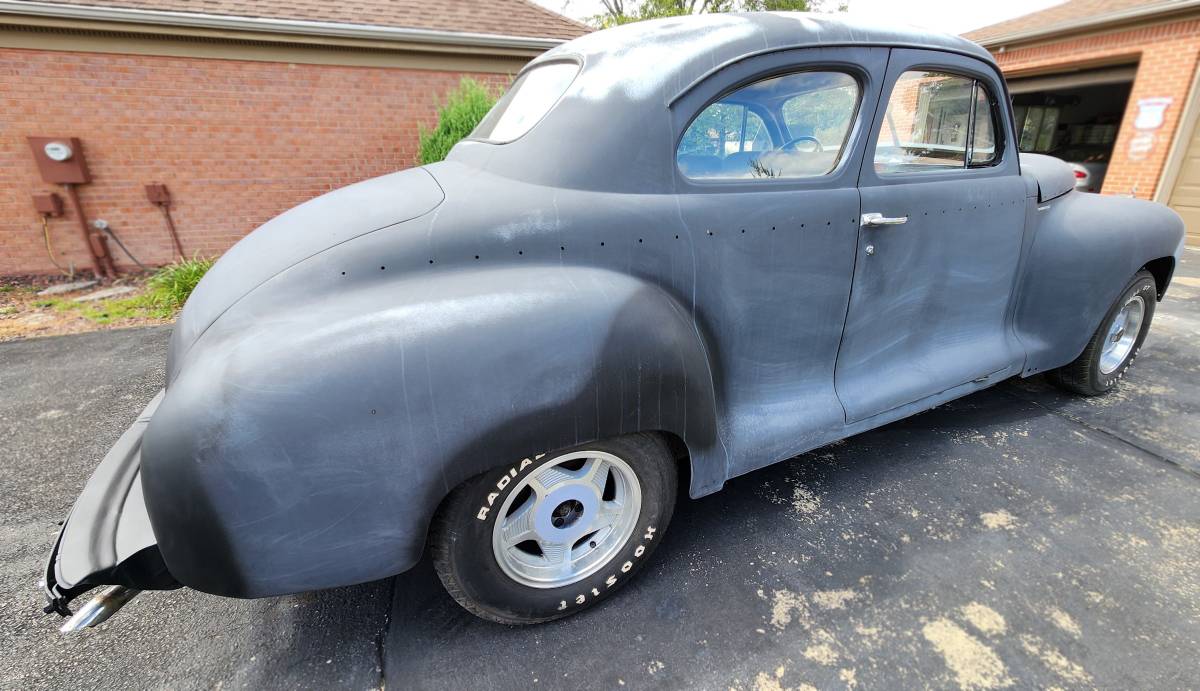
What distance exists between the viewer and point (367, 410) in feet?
4.44

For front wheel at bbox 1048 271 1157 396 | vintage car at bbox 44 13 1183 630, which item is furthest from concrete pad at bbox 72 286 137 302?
front wheel at bbox 1048 271 1157 396

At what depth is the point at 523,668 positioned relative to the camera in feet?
5.75

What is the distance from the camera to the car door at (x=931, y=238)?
88.7 inches

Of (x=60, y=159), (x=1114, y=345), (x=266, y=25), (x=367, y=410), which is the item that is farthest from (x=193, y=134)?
(x=1114, y=345)

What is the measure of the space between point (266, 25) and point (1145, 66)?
12.8m

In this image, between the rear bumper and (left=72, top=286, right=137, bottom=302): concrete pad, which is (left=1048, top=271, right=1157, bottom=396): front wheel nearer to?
the rear bumper

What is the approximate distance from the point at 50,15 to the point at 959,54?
909 centimetres

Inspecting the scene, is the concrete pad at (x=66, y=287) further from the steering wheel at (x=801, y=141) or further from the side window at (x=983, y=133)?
the side window at (x=983, y=133)

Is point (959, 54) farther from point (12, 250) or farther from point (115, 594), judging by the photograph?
point (12, 250)

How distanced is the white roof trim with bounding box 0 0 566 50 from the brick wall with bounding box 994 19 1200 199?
9.29 metres

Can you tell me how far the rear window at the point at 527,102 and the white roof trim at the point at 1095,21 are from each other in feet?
34.8

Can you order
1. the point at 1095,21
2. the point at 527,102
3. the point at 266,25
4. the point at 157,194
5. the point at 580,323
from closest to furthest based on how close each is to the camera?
1. the point at 580,323
2. the point at 527,102
3. the point at 266,25
4. the point at 157,194
5. the point at 1095,21

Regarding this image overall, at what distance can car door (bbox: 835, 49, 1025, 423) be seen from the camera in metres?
2.25

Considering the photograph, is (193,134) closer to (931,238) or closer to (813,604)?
(931,238)
